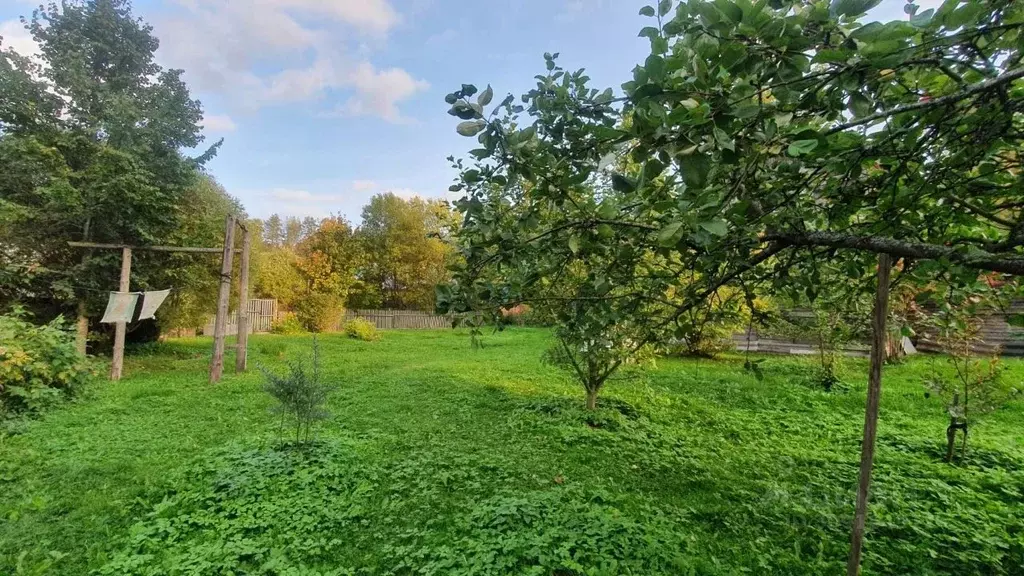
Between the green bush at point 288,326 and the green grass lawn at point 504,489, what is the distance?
1265 cm

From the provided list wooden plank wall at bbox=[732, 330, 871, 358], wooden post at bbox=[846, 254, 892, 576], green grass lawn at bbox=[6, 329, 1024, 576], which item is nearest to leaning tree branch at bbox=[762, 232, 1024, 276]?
wooden post at bbox=[846, 254, 892, 576]

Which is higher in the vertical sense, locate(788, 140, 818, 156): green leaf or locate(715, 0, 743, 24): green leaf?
locate(715, 0, 743, 24): green leaf

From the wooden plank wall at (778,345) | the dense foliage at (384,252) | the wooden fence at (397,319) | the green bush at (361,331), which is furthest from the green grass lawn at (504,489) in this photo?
the dense foliage at (384,252)

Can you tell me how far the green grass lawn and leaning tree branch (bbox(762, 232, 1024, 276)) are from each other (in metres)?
1.82

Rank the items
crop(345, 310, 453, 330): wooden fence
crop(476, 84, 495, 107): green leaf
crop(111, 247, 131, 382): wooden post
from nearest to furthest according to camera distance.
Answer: crop(476, 84, 495, 107): green leaf → crop(111, 247, 131, 382): wooden post → crop(345, 310, 453, 330): wooden fence

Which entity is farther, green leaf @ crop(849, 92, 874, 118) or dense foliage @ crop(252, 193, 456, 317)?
dense foliage @ crop(252, 193, 456, 317)

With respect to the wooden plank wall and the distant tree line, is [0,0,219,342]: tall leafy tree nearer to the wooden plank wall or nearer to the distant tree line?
the distant tree line

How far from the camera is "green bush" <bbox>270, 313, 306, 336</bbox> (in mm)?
18547

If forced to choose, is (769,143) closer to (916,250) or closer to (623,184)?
(623,184)

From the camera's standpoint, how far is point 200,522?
2904 millimetres

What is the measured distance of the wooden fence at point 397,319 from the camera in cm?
2198

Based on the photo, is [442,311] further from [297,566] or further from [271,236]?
[271,236]

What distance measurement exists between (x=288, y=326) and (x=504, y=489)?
1759cm

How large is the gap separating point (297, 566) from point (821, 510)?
3.24 meters
